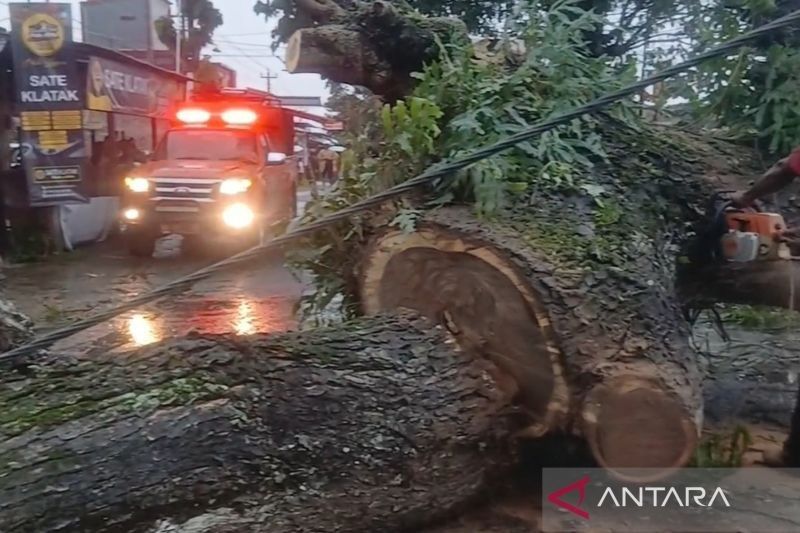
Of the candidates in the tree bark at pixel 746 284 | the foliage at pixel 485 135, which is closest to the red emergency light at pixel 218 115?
the foliage at pixel 485 135

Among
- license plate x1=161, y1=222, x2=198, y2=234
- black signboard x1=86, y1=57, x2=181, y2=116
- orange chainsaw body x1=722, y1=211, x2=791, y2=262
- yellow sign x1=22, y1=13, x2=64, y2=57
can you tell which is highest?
yellow sign x1=22, y1=13, x2=64, y2=57

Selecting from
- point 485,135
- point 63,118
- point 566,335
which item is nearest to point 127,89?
point 63,118

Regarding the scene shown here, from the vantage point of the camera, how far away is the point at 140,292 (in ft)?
28.4

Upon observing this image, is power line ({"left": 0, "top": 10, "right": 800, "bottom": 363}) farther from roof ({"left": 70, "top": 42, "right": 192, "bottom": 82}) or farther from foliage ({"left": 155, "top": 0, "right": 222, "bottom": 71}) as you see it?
foliage ({"left": 155, "top": 0, "right": 222, "bottom": 71})

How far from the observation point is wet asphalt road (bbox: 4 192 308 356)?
6770mm

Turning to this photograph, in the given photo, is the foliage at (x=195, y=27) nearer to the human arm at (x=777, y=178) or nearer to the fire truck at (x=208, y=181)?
the fire truck at (x=208, y=181)

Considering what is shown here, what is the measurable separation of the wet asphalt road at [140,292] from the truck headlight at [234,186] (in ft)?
3.27

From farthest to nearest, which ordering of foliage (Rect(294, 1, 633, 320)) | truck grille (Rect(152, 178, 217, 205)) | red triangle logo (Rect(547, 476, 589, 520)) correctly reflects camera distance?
truck grille (Rect(152, 178, 217, 205))
foliage (Rect(294, 1, 633, 320))
red triangle logo (Rect(547, 476, 589, 520))

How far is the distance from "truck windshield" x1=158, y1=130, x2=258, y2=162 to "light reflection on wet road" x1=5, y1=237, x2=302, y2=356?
1401 millimetres

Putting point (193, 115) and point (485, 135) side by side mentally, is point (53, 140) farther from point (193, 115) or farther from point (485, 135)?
point (485, 135)

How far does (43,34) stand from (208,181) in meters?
2.63

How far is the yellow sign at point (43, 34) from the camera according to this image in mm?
10203

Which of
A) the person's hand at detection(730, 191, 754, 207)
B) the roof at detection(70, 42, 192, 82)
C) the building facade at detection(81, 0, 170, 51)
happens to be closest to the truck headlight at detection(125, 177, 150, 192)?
the roof at detection(70, 42, 192, 82)

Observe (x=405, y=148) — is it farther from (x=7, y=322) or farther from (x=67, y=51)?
(x=67, y=51)
